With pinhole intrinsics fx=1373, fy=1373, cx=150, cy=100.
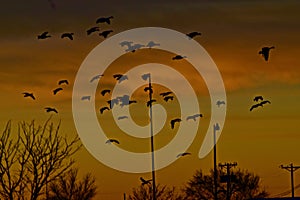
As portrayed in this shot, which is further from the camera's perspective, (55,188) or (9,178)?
(55,188)

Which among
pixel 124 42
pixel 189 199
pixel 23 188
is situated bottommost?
pixel 23 188

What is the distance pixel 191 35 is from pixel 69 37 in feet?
17.0

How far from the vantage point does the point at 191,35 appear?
2304 inches

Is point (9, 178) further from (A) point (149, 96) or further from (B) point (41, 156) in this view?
(A) point (149, 96)

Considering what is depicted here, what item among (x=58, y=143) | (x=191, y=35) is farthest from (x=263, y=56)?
(x=58, y=143)

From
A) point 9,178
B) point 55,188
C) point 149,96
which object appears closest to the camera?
point 9,178

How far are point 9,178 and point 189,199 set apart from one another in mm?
73373

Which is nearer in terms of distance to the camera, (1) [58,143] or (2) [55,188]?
(1) [58,143]

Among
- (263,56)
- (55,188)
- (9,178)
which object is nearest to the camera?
(263,56)

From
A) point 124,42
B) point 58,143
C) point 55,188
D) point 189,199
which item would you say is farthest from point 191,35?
point 189,199

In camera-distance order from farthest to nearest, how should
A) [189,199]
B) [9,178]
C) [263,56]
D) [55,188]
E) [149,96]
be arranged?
1. [189,199]
2. [55,188]
3. [149,96]
4. [9,178]
5. [263,56]

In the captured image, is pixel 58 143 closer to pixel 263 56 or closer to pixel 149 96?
pixel 149 96

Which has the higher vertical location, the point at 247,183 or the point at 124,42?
the point at 247,183

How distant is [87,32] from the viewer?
57125 mm
